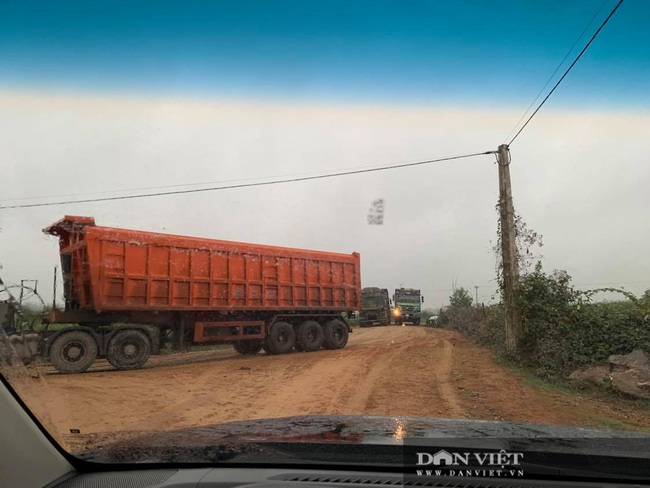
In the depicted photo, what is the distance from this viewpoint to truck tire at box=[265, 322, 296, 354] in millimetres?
15617

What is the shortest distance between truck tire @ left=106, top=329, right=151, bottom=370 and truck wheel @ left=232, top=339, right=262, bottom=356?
3.51 meters

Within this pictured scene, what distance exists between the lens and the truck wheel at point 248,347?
1570 centimetres

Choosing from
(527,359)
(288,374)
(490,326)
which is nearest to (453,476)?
(288,374)

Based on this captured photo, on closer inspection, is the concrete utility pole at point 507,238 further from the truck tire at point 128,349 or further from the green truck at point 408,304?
the green truck at point 408,304

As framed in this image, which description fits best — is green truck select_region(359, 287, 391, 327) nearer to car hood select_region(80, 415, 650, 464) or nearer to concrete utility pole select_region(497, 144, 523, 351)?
concrete utility pole select_region(497, 144, 523, 351)

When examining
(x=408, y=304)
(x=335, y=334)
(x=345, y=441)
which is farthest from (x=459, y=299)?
(x=345, y=441)

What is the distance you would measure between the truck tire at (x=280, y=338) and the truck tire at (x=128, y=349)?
12.9ft

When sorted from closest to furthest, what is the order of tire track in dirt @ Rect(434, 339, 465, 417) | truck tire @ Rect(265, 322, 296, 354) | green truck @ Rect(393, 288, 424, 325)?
tire track in dirt @ Rect(434, 339, 465, 417) < truck tire @ Rect(265, 322, 296, 354) < green truck @ Rect(393, 288, 424, 325)

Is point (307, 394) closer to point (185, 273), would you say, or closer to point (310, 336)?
point (185, 273)

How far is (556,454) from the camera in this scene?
7.45ft

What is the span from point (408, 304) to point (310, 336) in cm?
2126

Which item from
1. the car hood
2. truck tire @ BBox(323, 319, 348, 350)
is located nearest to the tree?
truck tire @ BBox(323, 319, 348, 350)

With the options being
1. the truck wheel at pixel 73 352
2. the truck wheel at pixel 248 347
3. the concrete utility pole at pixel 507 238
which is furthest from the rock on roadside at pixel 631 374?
A: the truck wheel at pixel 73 352

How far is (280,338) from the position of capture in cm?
1591
